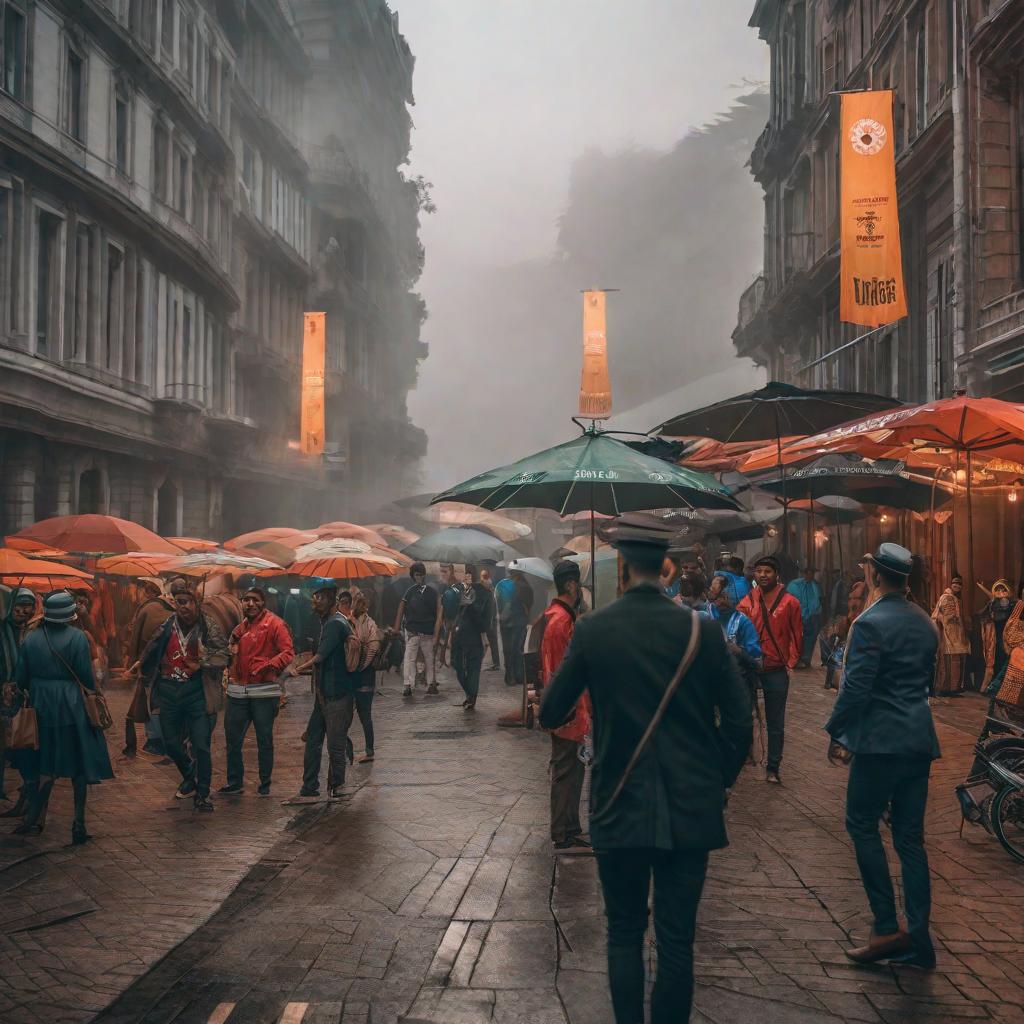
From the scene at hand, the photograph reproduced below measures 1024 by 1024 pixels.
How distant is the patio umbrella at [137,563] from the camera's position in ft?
48.9

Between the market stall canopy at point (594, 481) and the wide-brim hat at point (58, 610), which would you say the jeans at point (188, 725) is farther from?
the market stall canopy at point (594, 481)

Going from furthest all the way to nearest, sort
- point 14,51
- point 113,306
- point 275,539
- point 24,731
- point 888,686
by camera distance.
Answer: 1. point 113,306
2. point 14,51
3. point 275,539
4. point 24,731
5. point 888,686

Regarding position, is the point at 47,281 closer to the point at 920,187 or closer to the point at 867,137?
the point at 867,137

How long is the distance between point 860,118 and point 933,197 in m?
4.54

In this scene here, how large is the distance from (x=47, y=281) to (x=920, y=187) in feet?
53.6

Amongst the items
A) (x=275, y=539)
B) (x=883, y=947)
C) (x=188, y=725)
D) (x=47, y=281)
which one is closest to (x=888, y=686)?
(x=883, y=947)

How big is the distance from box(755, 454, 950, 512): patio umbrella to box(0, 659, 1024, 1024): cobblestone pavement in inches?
269

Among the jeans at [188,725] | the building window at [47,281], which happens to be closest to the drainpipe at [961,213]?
the jeans at [188,725]

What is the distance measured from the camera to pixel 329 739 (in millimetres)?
9141

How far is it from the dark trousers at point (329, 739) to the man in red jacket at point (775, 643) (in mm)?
3140

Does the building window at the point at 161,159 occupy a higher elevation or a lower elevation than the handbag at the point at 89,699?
higher

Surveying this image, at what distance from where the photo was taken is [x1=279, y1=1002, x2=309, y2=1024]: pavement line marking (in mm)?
4484

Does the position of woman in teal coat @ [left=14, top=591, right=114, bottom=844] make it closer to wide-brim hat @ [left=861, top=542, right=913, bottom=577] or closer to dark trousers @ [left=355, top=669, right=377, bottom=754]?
dark trousers @ [left=355, top=669, right=377, bottom=754]

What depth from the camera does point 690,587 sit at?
9.62 metres
